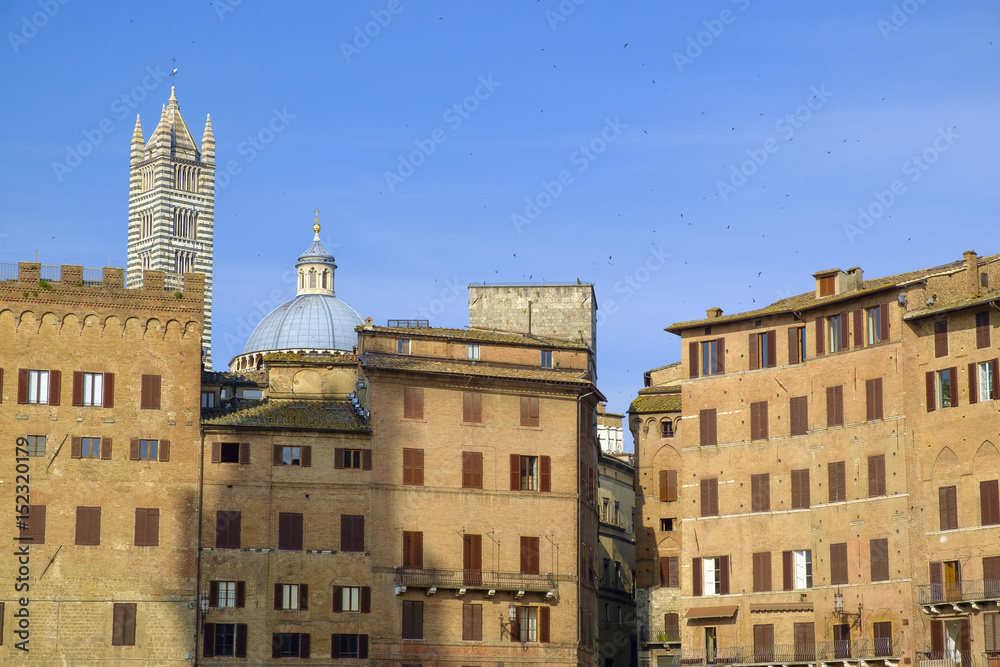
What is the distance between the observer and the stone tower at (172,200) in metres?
183

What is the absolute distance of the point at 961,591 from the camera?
73438mm

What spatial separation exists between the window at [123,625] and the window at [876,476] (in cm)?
3460

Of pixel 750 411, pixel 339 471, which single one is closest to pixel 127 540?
pixel 339 471

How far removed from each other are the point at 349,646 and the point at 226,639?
5911 millimetres

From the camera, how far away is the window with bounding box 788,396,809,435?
81.8 m

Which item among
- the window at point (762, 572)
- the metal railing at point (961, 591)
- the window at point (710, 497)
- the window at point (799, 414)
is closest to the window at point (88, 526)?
the window at point (710, 497)

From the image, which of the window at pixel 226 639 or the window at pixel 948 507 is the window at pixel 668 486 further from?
the window at pixel 226 639

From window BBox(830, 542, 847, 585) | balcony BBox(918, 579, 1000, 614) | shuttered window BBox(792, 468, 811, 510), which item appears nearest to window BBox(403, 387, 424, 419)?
shuttered window BBox(792, 468, 811, 510)

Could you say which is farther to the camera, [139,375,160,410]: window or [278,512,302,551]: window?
[278,512,302,551]: window

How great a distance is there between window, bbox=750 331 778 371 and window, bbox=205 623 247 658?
91.1ft

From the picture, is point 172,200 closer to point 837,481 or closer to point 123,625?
point 123,625

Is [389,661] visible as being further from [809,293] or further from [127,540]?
[809,293]

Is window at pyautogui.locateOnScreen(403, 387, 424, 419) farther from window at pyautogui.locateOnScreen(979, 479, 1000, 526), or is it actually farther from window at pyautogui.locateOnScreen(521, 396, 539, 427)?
window at pyautogui.locateOnScreen(979, 479, 1000, 526)

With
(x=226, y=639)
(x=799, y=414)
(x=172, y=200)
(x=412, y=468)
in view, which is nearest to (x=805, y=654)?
(x=799, y=414)
